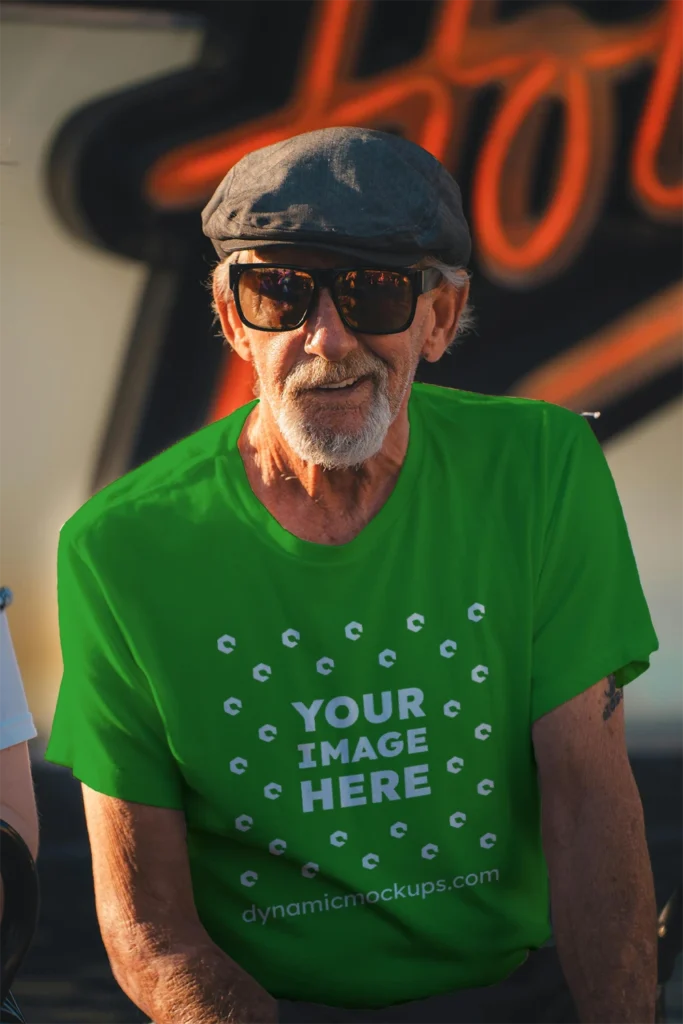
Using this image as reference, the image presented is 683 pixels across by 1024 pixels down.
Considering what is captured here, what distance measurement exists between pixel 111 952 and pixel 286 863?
269 mm

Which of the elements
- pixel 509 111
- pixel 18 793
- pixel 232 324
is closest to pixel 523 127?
pixel 509 111

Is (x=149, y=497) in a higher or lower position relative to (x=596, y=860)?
higher

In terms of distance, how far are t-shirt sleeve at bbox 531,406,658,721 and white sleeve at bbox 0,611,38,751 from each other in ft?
2.37

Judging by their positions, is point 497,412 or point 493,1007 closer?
point 493,1007

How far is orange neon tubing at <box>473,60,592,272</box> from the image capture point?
9.04 ft

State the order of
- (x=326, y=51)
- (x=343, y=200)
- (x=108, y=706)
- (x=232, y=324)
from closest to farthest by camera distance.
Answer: (x=343, y=200) < (x=108, y=706) < (x=232, y=324) < (x=326, y=51)

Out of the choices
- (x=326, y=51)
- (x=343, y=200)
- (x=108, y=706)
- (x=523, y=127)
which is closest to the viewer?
(x=343, y=200)

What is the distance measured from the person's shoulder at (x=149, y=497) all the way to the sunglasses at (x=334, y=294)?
231 mm

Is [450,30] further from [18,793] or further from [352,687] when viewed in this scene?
[18,793]

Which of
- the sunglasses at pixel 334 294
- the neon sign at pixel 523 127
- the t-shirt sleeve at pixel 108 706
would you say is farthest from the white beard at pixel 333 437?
the neon sign at pixel 523 127

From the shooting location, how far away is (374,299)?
5.67ft

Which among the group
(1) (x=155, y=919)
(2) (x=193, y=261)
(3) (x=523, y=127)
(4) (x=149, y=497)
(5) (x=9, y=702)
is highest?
(3) (x=523, y=127)

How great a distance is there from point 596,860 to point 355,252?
2.92 ft

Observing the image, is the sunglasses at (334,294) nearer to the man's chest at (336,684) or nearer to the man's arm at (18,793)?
the man's chest at (336,684)
